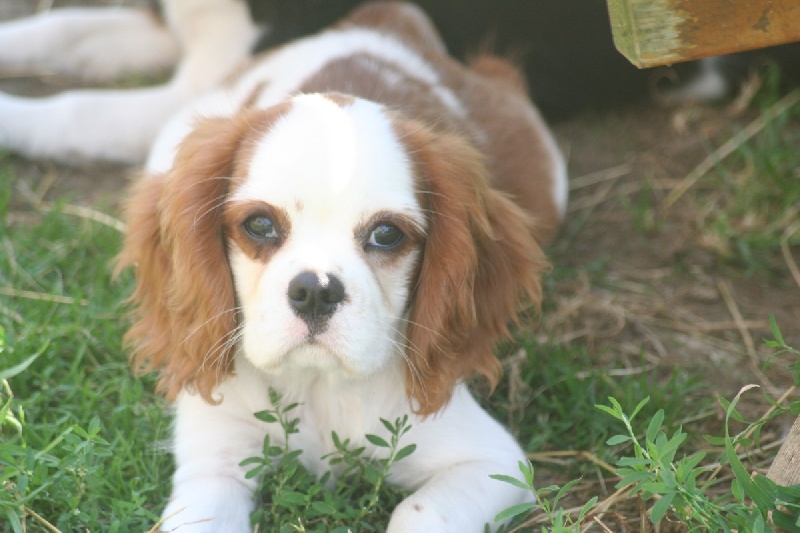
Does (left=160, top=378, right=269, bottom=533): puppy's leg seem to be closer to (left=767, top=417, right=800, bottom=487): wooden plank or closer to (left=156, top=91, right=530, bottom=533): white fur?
(left=156, top=91, right=530, bottom=533): white fur

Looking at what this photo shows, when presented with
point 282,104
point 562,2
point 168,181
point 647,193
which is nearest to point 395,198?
point 282,104

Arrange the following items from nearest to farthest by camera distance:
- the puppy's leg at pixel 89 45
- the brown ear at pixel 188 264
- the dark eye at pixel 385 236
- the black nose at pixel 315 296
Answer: the black nose at pixel 315 296 < the dark eye at pixel 385 236 < the brown ear at pixel 188 264 < the puppy's leg at pixel 89 45

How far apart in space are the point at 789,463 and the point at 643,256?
2.00 m

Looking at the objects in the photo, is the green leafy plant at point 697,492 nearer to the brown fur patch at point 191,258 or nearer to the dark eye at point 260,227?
the dark eye at point 260,227

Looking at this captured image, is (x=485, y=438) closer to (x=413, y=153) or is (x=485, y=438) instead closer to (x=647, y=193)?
(x=413, y=153)

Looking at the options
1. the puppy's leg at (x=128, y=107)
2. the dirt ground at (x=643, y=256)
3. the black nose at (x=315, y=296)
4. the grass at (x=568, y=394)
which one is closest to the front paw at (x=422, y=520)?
the grass at (x=568, y=394)

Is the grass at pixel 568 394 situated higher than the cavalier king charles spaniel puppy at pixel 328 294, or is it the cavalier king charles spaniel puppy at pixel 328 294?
the cavalier king charles spaniel puppy at pixel 328 294

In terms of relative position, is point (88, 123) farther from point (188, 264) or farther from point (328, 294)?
point (328, 294)

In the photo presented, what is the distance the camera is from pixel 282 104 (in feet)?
10.4

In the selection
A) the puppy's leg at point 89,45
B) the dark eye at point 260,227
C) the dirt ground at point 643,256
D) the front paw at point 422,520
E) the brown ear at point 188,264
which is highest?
the dark eye at point 260,227

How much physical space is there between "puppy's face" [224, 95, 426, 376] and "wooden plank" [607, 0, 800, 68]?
0.75 metres

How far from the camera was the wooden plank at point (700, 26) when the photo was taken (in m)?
2.53

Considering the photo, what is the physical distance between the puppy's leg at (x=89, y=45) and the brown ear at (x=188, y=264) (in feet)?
8.64

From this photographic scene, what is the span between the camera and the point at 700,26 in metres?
2.56
